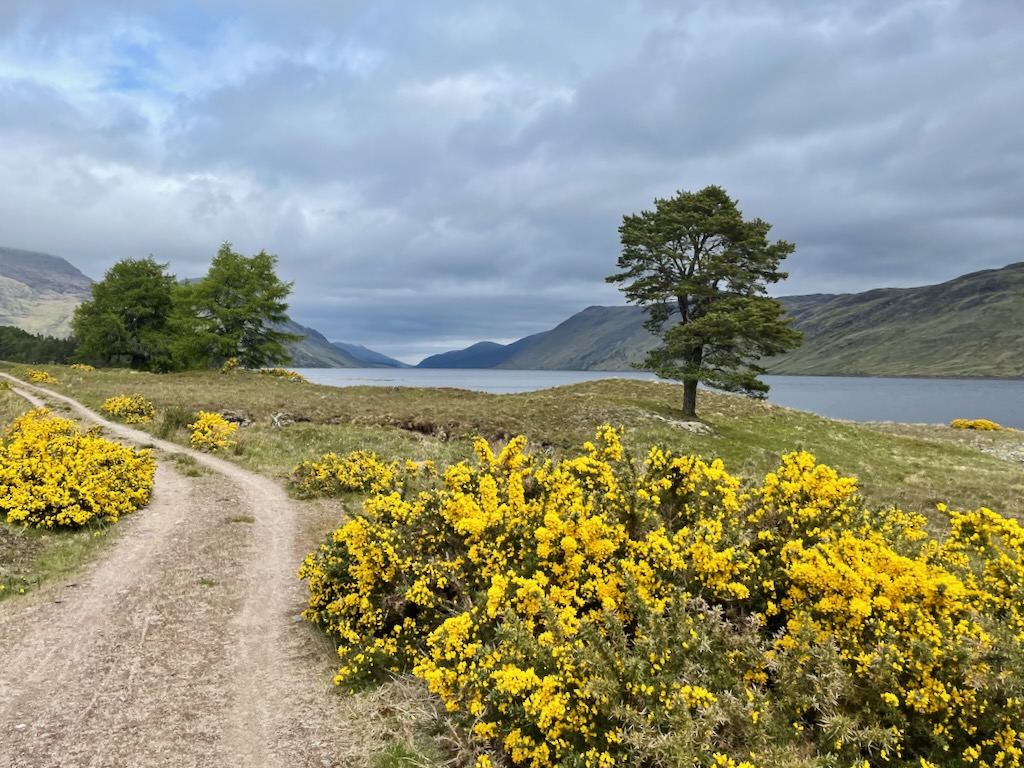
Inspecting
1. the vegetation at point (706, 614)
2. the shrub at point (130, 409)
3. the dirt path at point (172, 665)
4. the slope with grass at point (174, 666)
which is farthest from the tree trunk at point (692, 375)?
the shrub at point (130, 409)

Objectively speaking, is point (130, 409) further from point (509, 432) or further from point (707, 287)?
point (707, 287)

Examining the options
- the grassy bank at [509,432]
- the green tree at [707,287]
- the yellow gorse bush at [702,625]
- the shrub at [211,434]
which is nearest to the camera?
the yellow gorse bush at [702,625]

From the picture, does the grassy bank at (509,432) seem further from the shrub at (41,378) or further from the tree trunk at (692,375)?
the shrub at (41,378)

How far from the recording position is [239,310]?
2094 inches

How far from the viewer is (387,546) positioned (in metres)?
7.67

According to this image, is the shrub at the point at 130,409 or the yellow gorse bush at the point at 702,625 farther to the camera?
the shrub at the point at 130,409

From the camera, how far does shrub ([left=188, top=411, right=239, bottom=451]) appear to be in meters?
21.0

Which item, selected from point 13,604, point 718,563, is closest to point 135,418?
point 13,604

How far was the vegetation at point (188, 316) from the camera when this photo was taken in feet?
174

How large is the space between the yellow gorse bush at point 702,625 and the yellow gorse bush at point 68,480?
792cm

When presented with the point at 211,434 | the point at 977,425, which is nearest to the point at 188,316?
the point at 211,434

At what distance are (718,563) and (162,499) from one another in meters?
14.1

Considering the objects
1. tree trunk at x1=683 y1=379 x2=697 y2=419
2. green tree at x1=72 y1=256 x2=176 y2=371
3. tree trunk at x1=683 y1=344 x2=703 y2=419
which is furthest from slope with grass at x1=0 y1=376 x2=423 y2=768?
green tree at x1=72 y1=256 x2=176 y2=371

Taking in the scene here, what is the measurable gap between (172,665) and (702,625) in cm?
653
